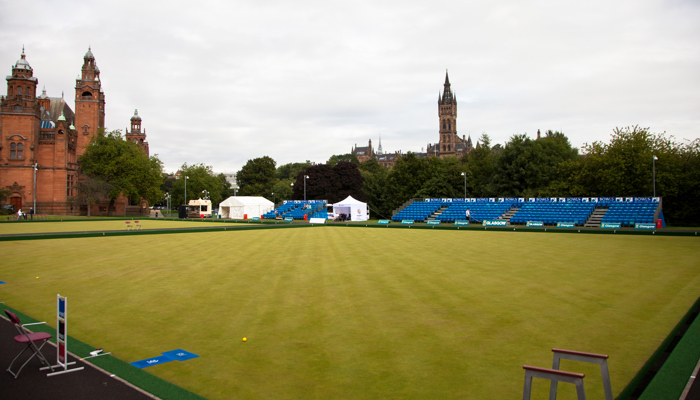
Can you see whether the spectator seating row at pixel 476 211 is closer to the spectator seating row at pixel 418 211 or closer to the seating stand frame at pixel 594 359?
Answer: the spectator seating row at pixel 418 211

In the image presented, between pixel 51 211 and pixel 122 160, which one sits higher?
pixel 122 160

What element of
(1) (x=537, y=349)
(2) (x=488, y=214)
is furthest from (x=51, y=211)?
(1) (x=537, y=349)

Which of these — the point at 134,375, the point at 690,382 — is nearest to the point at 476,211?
the point at 690,382

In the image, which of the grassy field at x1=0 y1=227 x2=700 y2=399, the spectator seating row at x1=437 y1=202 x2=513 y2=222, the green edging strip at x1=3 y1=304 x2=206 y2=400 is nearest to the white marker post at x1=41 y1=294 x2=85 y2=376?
the green edging strip at x1=3 y1=304 x2=206 y2=400

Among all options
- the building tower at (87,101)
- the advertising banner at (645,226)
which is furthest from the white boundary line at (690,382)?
the building tower at (87,101)

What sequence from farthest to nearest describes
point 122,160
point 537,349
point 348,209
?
1. point 122,160
2. point 348,209
3. point 537,349

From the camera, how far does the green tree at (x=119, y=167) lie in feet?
217

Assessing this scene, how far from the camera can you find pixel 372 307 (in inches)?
349

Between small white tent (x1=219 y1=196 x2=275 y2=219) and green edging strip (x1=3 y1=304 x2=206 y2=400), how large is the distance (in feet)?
161

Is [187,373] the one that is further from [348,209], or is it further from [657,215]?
[348,209]

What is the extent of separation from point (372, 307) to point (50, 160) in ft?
251

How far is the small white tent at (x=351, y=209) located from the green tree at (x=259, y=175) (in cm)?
5222

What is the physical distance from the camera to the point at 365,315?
8.28m

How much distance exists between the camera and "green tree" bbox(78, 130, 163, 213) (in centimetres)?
6612
